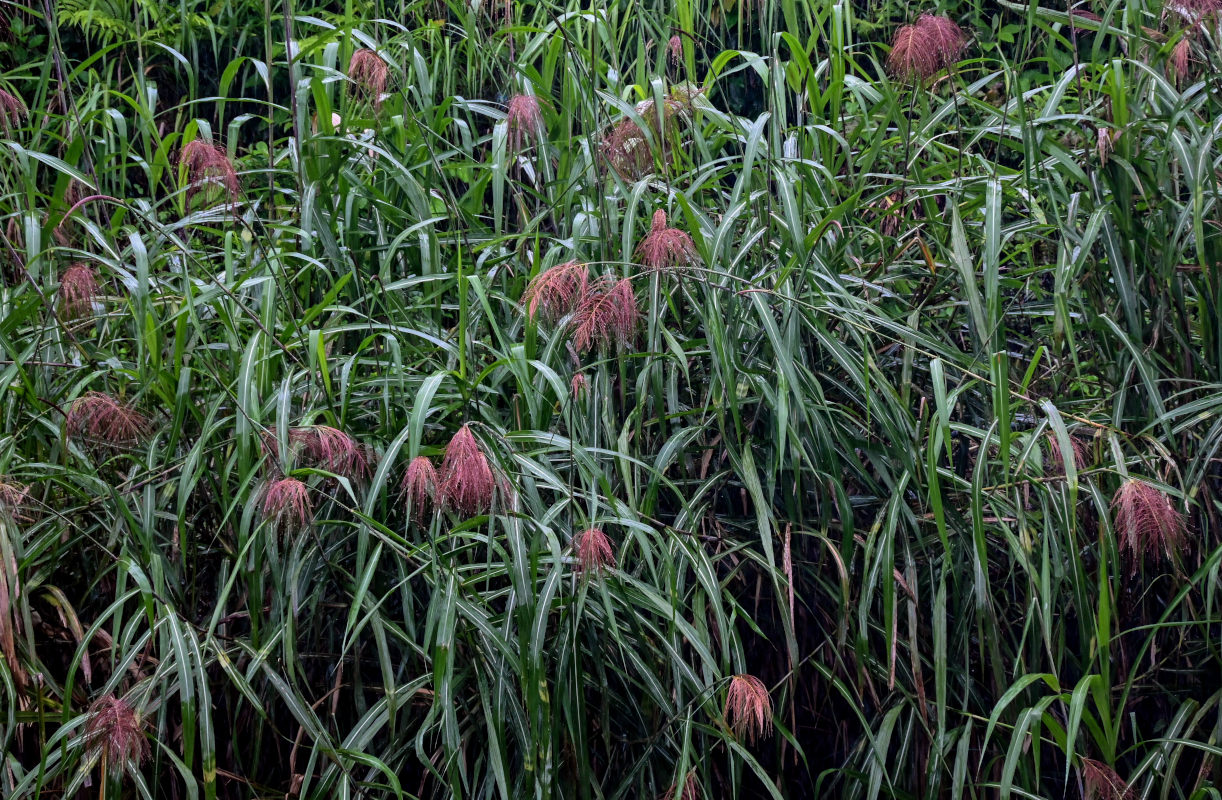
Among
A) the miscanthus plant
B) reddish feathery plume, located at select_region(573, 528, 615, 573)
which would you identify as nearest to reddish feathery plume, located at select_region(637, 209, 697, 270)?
the miscanthus plant

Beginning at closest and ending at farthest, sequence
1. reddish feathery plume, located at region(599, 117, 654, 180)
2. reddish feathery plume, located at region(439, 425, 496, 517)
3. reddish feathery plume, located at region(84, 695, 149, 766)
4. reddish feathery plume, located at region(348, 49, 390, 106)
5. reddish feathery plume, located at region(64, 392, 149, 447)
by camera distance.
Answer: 1. reddish feathery plume, located at region(439, 425, 496, 517)
2. reddish feathery plume, located at region(84, 695, 149, 766)
3. reddish feathery plume, located at region(64, 392, 149, 447)
4. reddish feathery plume, located at region(348, 49, 390, 106)
5. reddish feathery plume, located at region(599, 117, 654, 180)

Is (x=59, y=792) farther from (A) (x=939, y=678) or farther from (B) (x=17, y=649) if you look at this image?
(A) (x=939, y=678)

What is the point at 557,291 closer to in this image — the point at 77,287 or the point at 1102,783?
the point at 77,287

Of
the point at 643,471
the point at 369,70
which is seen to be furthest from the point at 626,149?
the point at 643,471

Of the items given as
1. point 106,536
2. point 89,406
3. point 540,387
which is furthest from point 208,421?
point 540,387

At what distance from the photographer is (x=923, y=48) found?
150 centimetres

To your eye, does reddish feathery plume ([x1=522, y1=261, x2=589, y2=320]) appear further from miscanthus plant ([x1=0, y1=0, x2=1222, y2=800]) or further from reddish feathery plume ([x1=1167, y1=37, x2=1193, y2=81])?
reddish feathery plume ([x1=1167, y1=37, x2=1193, y2=81])

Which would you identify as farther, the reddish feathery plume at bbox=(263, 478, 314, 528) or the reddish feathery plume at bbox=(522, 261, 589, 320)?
the reddish feathery plume at bbox=(522, 261, 589, 320)

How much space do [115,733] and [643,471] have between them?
762mm

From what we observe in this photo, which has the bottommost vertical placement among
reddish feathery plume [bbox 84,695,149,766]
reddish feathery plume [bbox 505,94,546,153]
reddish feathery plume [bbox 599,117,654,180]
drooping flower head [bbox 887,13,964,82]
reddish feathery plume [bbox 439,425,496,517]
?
reddish feathery plume [bbox 84,695,149,766]

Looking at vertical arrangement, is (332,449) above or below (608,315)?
below

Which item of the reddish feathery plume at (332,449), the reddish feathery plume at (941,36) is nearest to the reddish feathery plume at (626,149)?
the reddish feathery plume at (941,36)

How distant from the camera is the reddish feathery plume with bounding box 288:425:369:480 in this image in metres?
1.30

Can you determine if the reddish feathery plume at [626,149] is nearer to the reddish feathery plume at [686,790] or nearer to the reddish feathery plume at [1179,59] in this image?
the reddish feathery plume at [1179,59]
